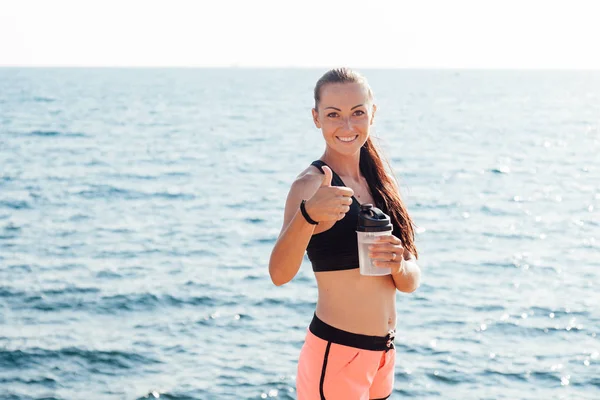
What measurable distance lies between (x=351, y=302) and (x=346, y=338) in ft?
0.59

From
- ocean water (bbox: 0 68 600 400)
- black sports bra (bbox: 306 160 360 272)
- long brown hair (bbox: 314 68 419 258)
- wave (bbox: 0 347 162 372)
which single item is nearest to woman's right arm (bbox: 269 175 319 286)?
black sports bra (bbox: 306 160 360 272)

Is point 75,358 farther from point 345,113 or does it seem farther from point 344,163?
point 345,113

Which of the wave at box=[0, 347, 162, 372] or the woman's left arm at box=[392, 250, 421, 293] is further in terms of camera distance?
the wave at box=[0, 347, 162, 372]

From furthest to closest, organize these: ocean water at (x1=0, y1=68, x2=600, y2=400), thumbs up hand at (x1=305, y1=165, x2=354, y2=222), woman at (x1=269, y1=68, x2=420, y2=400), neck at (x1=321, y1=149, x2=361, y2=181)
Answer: ocean water at (x1=0, y1=68, x2=600, y2=400)
neck at (x1=321, y1=149, x2=361, y2=181)
woman at (x1=269, y1=68, x2=420, y2=400)
thumbs up hand at (x1=305, y1=165, x2=354, y2=222)

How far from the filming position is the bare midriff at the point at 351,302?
4086mm

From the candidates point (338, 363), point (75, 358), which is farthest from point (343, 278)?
point (75, 358)

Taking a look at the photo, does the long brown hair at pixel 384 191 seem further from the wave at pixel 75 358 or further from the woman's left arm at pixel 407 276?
the wave at pixel 75 358

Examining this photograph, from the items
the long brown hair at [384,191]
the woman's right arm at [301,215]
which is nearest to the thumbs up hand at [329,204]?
the woman's right arm at [301,215]

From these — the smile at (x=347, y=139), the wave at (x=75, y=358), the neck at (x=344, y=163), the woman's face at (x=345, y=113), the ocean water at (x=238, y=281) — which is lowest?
the wave at (x=75, y=358)

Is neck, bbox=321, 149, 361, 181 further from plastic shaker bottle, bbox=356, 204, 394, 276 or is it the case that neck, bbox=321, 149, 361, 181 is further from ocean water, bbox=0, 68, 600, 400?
ocean water, bbox=0, 68, 600, 400

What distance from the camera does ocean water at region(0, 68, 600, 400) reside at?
11648mm

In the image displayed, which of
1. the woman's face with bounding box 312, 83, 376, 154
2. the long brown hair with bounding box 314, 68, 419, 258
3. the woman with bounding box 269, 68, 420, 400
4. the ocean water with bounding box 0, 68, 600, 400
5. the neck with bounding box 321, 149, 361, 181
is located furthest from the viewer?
the ocean water with bounding box 0, 68, 600, 400

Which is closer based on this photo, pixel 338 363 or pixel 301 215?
pixel 301 215

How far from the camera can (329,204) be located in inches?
142
